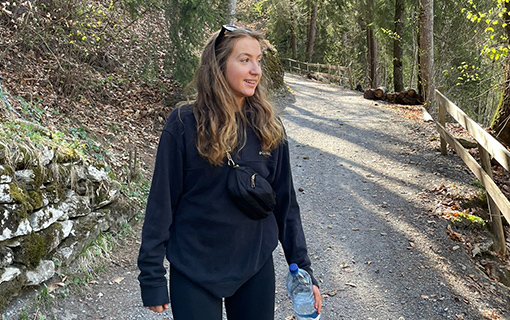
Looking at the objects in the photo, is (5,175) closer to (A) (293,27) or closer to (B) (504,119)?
(B) (504,119)

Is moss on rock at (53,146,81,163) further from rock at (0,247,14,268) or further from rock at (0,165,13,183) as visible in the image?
rock at (0,247,14,268)

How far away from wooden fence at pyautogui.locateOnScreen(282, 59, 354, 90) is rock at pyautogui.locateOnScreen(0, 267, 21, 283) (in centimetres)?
2126

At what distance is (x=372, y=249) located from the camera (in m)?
5.95

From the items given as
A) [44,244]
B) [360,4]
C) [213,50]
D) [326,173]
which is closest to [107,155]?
[44,244]

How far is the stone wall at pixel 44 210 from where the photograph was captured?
4.08 metres

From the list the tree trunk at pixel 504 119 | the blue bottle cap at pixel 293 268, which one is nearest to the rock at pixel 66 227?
the blue bottle cap at pixel 293 268

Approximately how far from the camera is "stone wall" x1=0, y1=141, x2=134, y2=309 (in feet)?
13.4

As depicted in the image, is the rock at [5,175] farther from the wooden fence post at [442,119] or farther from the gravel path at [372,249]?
the wooden fence post at [442,119]

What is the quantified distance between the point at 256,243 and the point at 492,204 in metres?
5.61

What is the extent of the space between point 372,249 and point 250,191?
14.1 ft

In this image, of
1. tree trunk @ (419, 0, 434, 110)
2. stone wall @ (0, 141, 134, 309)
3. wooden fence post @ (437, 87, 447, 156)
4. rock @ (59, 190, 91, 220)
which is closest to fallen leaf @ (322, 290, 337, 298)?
stone wall @ (0, 141, 134, 309)

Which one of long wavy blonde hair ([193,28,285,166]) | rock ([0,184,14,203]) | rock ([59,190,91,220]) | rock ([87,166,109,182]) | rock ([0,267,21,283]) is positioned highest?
long wavy blonde hair ([193,28,285,166])

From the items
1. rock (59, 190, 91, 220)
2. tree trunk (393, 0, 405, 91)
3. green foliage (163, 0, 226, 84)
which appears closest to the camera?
rock (59, 190, 91, 220)

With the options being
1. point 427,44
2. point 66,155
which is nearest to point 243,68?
point 66,155
